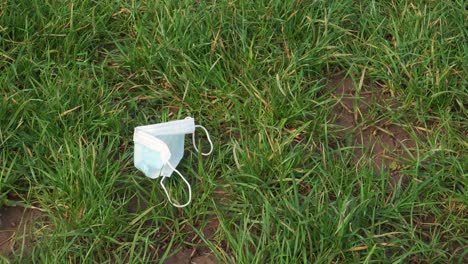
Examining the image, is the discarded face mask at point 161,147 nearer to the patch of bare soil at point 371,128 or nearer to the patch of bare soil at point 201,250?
the patch of bare soil at point 201,250

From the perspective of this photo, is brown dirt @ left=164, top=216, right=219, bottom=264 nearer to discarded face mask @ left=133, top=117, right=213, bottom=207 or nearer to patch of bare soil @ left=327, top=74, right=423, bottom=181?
discarded face mask @ left=133, top=117, right=213, bottom=207

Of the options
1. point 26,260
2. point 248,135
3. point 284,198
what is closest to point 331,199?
point 284,198

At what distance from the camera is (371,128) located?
126 inches

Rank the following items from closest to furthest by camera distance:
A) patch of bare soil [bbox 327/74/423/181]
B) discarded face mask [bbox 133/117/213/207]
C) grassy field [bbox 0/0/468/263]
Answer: grassy field [bbox 0/0/468/263] → discarded face mask [bbox 133/117/213/207] → patch of bare soil [bbox 327/74/423/181]

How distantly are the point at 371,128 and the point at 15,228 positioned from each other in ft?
4.87

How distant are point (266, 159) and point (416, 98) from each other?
30.0 inches

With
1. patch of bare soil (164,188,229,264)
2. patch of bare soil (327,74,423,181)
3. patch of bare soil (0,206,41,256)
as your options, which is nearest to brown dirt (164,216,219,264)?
patch of bare soil (164,188,229,264)

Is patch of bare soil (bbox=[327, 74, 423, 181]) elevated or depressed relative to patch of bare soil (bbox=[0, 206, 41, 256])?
elevated

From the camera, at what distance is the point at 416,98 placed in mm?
3223

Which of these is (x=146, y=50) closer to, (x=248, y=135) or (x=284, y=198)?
(x=248, y=135)

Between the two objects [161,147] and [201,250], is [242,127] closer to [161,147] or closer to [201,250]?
[161,147]

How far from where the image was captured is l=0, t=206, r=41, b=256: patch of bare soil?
272cm

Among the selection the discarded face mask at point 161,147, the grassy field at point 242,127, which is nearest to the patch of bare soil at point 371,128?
the grassy field at point 242,127

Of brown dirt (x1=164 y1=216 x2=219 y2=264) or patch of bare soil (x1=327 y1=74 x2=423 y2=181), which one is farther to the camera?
patch of bare soil (x1=327 y1=74 x2=423 y2=181)
